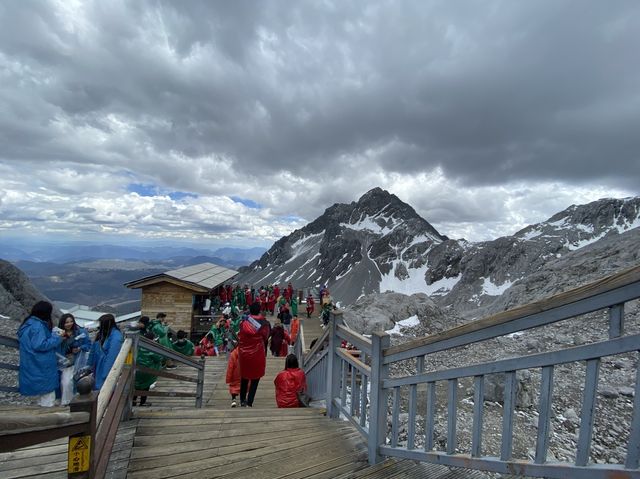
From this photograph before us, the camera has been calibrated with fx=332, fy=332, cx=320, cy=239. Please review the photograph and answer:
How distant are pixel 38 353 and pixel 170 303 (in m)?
12.3

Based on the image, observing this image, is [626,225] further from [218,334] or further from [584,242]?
[218,334]

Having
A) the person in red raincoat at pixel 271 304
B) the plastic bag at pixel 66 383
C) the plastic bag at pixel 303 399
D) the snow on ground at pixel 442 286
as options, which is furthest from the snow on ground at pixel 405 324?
the snow on ground at pixel 442 286

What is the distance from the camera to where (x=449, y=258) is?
5182 inches

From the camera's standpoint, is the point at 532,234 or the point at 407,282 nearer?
the point at 532,234

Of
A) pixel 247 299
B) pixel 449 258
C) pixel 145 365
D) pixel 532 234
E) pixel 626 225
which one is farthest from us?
pixel 449 258

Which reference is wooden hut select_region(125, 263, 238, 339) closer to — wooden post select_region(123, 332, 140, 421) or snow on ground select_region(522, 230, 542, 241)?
wooden post select_region(123, 332, 140, 421)

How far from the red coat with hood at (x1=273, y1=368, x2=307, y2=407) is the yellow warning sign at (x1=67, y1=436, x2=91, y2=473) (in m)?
4.45

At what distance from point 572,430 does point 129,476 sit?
8.66m

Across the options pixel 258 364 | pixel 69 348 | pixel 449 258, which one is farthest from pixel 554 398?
pixel 449 258

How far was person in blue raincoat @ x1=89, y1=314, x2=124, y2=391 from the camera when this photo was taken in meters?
5.04

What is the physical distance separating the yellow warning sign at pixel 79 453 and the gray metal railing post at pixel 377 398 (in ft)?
8.36

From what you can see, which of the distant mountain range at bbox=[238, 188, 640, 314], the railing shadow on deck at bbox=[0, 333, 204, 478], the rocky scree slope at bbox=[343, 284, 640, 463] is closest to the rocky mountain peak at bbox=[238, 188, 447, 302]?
the distant mountain range at bbox=[238, 188, 640, 314]

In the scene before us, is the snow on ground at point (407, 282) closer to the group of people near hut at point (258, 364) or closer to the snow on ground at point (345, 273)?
the snow on ground at point (345, 273)

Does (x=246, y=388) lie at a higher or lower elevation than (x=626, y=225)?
lower
